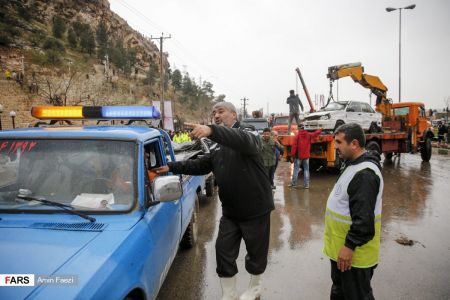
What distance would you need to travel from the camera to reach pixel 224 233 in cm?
294

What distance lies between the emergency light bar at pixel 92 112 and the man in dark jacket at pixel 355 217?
2.05m

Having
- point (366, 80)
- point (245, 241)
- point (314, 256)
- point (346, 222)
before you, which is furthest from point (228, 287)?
point (366, 80)

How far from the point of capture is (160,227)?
2.51 m

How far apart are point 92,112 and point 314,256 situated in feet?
11.5

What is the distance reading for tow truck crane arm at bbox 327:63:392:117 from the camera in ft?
45.0

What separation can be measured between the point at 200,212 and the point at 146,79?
52630 millimetres

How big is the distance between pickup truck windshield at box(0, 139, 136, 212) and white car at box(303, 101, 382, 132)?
1090 centimetres

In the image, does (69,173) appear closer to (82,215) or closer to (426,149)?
(82,215)

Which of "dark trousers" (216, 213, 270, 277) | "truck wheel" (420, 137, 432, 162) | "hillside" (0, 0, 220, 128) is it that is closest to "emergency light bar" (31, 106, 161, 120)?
"dark trousers" (216, 213, 270, 277)

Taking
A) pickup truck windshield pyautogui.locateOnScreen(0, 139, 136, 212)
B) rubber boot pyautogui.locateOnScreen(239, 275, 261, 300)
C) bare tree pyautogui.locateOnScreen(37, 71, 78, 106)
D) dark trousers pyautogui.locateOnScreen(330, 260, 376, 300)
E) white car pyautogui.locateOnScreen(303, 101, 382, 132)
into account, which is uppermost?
bare tree pyautogui.locateOnScreen(37, 71, 78, 106)

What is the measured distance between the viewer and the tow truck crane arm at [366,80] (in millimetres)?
13719

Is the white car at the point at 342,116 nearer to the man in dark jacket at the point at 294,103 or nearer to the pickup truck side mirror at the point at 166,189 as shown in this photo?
the man in dark jacket at the point at 294,103

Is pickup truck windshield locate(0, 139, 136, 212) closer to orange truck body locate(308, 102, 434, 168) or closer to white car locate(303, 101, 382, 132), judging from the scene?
white car locate(303, 101, 382, 132)

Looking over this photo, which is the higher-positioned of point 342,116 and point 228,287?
point 342,116
